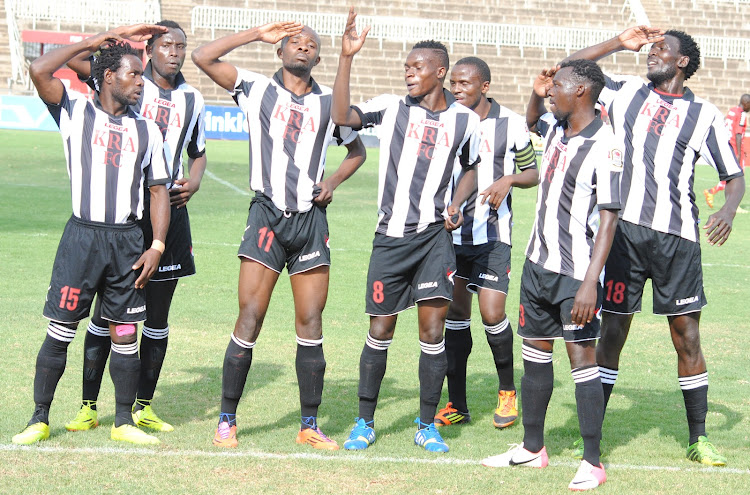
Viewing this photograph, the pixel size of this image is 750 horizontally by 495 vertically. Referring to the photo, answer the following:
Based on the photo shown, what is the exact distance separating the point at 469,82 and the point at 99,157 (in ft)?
9.01

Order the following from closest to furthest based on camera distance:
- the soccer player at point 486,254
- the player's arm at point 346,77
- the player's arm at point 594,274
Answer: the player's arm at point 594,274 < the player's arm at point 346,77 < the soccer player at point 486,254

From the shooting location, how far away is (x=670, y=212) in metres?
6.35

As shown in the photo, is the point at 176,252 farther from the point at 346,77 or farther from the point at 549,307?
the point at 549,307

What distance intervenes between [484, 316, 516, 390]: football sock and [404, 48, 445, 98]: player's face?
6.35ft

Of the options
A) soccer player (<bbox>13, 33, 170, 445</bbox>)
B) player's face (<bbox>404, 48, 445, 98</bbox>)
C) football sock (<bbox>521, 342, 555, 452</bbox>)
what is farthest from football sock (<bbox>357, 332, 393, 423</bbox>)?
player's face (<bbox>404, 48, 445, 98</bbox>)

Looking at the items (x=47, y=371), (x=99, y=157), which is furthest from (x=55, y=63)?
(x=47, y=371)

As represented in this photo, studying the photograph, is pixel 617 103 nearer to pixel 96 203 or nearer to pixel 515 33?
pixel 96 203

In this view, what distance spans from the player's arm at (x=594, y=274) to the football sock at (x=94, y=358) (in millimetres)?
3124

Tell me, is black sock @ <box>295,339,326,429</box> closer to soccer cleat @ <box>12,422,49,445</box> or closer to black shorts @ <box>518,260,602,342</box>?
black shorts @ <box>518,260,602,342</box>

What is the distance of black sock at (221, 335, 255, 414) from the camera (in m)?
6.34

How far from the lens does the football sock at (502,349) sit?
7.34 meters

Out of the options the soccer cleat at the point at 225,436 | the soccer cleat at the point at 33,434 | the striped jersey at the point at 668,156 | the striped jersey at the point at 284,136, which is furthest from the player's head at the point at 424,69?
the soccer cleat at the point at 33,434

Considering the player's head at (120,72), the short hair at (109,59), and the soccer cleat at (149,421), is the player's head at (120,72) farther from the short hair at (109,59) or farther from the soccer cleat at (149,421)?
the soccer cleat at (149,421)

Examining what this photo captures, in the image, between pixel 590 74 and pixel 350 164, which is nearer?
pixel 590 74
